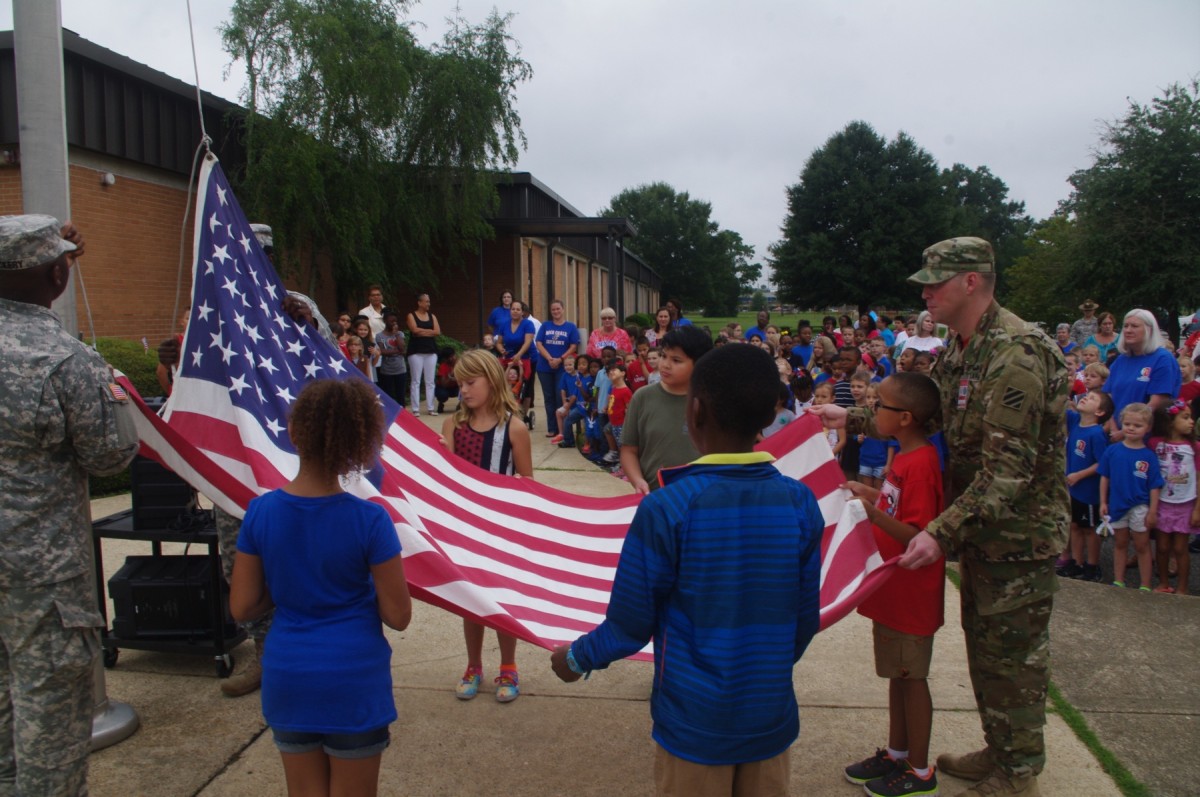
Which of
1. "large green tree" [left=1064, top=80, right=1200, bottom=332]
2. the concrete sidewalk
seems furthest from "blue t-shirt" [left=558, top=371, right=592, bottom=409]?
"large green tree" [left=1064, top=80, right=1200, bottom=332]

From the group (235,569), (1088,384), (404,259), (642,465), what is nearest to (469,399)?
(642,465)

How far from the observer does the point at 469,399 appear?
4.38 m

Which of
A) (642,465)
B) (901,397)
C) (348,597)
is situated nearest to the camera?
(348,597)

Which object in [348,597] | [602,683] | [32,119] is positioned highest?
[32,119]

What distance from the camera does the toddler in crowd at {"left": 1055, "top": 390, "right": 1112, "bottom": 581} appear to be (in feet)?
21.0

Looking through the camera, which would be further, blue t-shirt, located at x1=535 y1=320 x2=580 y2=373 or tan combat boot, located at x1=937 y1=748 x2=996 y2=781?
blue t-shirt, located at x1=535 y1=320 x2=580 y2=373

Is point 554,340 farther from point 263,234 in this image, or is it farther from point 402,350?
point 263,234

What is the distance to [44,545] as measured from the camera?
2.75 metres

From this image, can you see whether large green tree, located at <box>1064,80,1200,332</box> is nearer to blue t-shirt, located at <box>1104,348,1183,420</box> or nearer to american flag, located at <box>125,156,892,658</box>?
blue t-shirt, located at <box>1104,348,1183,420</box>

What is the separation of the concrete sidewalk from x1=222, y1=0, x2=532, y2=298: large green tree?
12.5m

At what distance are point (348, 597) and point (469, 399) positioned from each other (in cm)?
202

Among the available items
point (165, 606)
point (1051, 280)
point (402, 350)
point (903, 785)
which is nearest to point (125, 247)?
point (402, 350)

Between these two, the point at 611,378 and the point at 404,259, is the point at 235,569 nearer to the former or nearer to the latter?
the point at 611,378

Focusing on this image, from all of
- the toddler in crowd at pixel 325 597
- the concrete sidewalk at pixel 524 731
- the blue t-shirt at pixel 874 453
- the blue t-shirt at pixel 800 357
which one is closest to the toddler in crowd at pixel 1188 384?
the blue t-shirt at pixel 874 453
